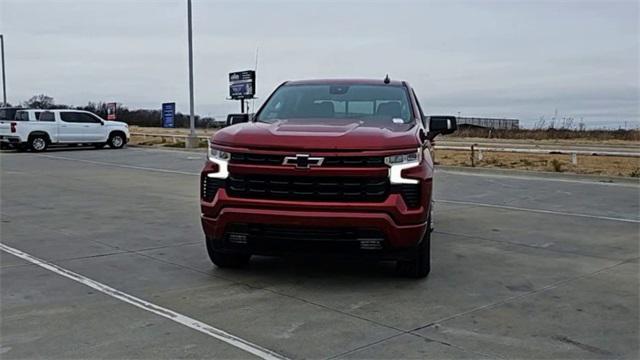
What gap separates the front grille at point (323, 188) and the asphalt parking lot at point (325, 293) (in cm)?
81

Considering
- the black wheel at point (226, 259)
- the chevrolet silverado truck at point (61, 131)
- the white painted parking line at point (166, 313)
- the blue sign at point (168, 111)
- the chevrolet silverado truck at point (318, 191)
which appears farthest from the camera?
the blue sign at point (168, 111)

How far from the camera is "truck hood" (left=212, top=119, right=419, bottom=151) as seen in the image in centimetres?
532

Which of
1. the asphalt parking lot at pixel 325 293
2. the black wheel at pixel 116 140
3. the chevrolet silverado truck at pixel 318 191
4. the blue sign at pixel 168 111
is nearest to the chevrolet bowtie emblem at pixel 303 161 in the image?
the chevrolet silverado truck at pixel 318 191

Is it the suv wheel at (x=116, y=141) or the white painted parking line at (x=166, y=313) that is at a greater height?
the suv wheel at (x=116, y=141)

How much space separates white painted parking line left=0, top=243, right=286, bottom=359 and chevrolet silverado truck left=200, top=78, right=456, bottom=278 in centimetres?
86

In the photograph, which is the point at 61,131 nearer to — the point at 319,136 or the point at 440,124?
the point at 440,124

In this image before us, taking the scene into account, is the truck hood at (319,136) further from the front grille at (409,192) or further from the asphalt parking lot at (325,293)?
the asphalt parking lot at (325,293)

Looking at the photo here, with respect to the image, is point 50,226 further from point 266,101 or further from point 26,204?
point 266,101

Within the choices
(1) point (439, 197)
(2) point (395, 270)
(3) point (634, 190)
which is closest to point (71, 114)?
(1) point (439, 197)

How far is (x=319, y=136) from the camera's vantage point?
5.41m

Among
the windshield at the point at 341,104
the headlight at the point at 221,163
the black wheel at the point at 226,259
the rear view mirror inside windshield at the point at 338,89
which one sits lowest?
the black wheel at the point at 226,259

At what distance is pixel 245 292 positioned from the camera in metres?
5.49

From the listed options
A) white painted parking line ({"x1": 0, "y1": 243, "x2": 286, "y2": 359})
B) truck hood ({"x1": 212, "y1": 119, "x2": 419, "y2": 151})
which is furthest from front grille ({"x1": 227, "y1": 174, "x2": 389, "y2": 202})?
white painted parking line ({"x1": 0, "y1": 243, "x2": 286, "y2": 359})

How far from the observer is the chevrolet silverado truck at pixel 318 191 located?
526 centimetres
